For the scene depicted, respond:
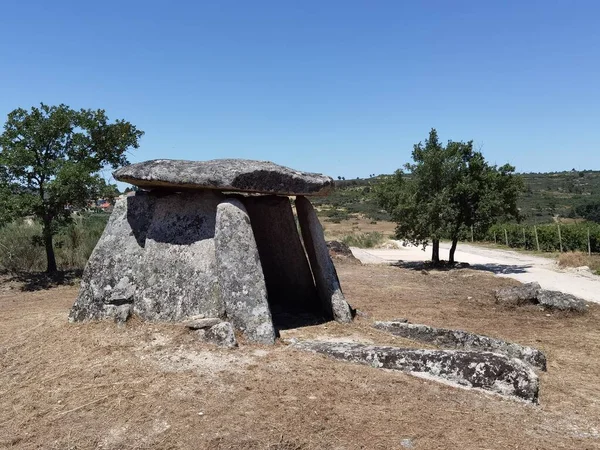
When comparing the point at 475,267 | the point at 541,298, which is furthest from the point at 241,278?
the point at 475,267

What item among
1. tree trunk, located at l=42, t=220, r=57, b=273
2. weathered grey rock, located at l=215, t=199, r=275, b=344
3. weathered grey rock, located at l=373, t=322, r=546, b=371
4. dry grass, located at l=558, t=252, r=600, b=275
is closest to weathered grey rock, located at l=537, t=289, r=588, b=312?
weathered grey rock, located at l=373, t=322, r=546, b=371

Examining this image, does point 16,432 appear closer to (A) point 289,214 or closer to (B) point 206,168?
(B) point 206,168

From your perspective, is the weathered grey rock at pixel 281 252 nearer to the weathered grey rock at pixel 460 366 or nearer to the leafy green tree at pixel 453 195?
the weathered grey rock at pixel 460 366

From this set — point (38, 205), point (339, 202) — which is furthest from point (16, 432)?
point (339, 202)

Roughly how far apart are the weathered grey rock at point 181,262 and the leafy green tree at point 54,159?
18.1 feet

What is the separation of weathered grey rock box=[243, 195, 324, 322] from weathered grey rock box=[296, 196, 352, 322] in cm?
67

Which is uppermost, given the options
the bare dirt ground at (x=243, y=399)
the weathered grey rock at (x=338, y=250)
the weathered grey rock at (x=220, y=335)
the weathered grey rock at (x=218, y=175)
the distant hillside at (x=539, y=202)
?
the distant hillside at (x=539, y=202)

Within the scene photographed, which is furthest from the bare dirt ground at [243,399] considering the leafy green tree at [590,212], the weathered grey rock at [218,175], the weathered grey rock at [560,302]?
the leafy green tree at [590,212]

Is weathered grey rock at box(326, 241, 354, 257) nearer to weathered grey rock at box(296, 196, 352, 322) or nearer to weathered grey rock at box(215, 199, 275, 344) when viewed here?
weathered grey rock at box(296, 196, 352, 322)

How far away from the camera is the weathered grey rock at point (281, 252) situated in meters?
9.18

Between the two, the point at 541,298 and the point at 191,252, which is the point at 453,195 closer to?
the point at 541,298

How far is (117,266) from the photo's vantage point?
24.2 ft

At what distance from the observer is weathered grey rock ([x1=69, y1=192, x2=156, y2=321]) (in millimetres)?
7156

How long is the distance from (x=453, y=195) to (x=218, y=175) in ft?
43.7
